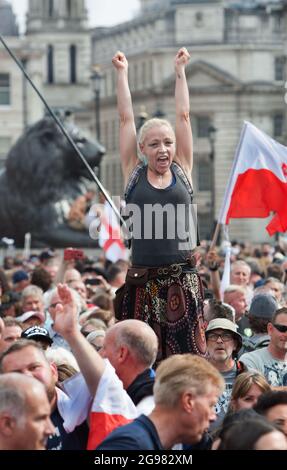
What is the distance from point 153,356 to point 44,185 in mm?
39188

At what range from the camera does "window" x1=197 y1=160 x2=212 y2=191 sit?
114 metres

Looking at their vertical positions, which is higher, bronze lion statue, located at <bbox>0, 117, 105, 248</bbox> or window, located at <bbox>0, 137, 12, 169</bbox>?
bronze lion statue, located at <bbox>0, 117, 105, 248</bbox>

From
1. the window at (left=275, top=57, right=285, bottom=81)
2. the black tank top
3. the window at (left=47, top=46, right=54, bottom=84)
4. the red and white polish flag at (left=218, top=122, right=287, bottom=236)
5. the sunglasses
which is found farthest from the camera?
the window at (left=47, top=46, right=54, bottom=84)

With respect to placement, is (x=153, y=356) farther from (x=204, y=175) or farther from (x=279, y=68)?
(x=279, y=68)

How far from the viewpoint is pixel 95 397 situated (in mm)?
8406

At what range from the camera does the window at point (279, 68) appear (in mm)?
114562

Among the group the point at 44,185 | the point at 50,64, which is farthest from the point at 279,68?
the point at 44,185

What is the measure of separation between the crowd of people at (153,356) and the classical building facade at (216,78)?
316ft

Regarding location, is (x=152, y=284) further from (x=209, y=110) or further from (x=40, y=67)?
(x=209, y=110)

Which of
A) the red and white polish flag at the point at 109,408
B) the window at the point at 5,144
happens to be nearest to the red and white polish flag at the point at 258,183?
the red and white polish flag at the point at 109,408

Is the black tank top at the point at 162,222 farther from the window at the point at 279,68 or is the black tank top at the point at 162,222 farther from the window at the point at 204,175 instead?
the window at the point at 279,68

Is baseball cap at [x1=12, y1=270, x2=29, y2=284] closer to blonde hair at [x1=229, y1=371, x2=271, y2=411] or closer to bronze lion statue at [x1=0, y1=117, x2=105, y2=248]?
blonde hair at [x1=229, y1=371, x2=271, y2=411]

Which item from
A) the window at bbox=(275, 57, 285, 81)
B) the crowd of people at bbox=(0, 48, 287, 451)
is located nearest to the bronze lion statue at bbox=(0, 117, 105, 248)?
the crowd of people at bbox=(0, 48, 287, 451)
